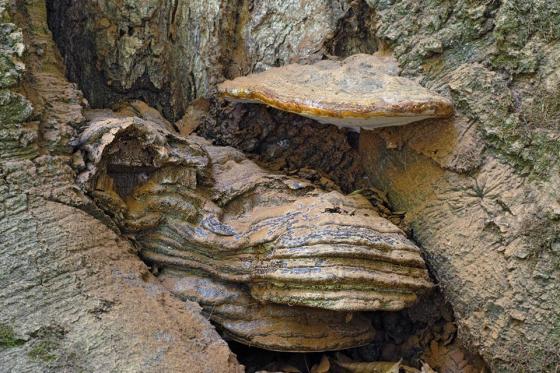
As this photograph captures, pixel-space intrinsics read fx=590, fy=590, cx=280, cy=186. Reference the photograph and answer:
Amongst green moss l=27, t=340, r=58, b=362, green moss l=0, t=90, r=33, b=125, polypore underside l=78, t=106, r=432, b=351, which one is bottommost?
green moss l=27, t=340, r=58, b=362

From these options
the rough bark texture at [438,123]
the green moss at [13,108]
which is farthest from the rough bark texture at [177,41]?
the green moss at [13,108]

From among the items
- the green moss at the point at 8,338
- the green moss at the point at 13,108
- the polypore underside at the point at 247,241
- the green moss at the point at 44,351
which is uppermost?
the green moss at the point at 13,108

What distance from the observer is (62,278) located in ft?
6.93

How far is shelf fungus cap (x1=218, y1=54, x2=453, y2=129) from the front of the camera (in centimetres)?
230

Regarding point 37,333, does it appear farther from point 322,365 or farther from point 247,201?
point 322,365

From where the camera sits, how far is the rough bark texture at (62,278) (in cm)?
201

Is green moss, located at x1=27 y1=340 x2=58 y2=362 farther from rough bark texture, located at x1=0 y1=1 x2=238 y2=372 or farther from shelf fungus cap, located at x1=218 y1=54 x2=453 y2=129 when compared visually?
shelf fungus cap, located at x1=218 y1=54 x2=453 y2=129

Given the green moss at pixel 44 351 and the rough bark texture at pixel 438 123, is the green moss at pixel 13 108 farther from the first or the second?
the green moss at pixel 44 351

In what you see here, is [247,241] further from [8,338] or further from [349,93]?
[8,338]

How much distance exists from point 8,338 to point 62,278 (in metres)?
0.26

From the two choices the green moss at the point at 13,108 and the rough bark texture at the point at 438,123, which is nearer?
the green moss at the point at 13,108

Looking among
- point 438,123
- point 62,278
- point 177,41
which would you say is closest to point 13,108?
point 62,278

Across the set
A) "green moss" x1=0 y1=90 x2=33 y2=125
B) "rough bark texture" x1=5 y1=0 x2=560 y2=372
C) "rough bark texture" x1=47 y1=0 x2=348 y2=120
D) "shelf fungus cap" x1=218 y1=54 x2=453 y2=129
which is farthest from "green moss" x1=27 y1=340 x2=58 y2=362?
"rough bark texture" x1=47 y1=0 x2=348 y2=120

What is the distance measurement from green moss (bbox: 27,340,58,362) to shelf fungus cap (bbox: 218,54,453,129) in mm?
1222
